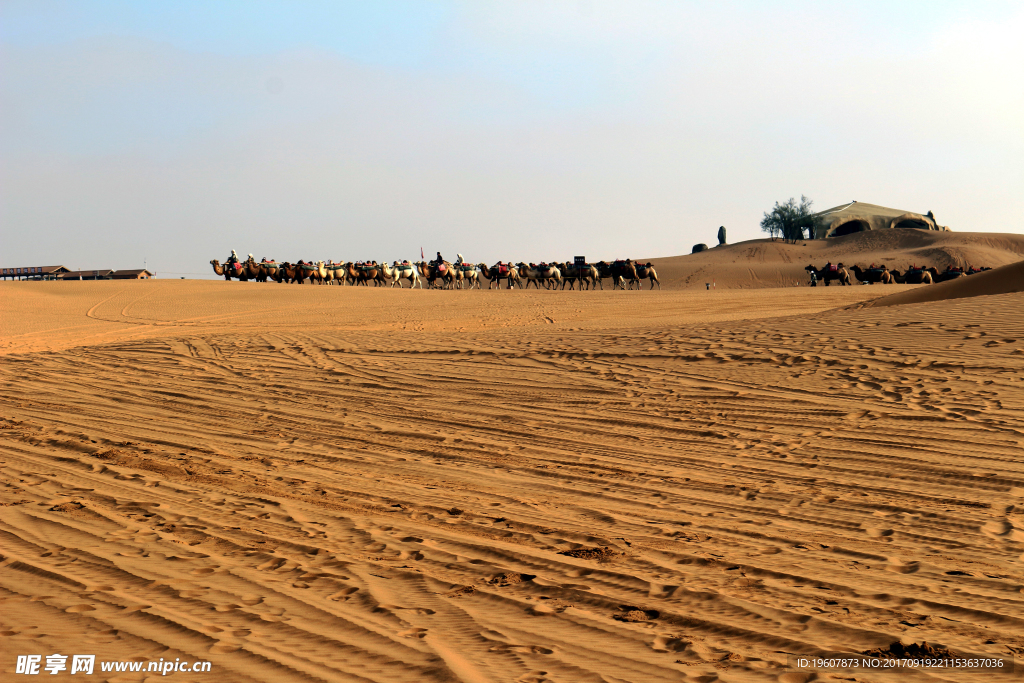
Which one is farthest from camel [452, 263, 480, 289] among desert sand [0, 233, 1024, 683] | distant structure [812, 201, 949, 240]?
distant structure [812, 201, 949, 240]

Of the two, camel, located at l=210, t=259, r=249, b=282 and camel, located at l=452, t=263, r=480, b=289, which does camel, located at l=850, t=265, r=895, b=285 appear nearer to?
camel, located at l=452, t=263, r=480, b=289

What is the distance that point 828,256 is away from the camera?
3169 inches

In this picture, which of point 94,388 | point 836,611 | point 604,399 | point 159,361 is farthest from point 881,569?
point 159,361

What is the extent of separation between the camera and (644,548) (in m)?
4.59

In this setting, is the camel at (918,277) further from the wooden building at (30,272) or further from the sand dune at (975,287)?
the wooden building at (30,272)

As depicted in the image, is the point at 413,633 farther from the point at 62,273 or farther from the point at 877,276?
the point at 62,273

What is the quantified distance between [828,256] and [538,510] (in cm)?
8234

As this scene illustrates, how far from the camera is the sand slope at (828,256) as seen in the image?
6844cm

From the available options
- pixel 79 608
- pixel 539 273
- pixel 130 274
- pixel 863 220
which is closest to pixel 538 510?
pixel 79 608

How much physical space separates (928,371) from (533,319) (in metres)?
16.1

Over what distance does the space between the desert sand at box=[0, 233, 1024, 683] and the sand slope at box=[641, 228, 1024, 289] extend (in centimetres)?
5664

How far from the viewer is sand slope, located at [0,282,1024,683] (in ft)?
11.5

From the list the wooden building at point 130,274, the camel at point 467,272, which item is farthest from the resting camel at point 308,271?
the wooden building at point 130,274

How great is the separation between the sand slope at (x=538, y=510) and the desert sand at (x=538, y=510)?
0.02 m
